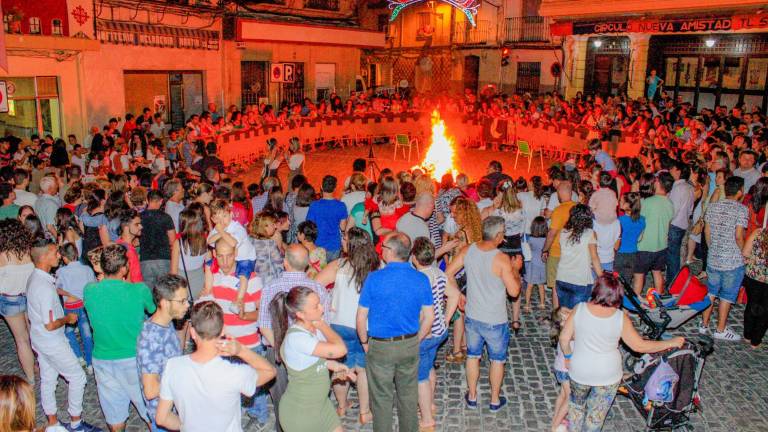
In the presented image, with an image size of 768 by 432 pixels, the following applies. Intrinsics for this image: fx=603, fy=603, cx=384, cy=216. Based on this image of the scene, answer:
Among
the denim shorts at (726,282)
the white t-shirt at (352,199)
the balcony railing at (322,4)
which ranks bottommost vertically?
the denim shorts at (726,282)

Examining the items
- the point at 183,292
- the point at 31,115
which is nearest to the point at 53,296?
the point at 183,292

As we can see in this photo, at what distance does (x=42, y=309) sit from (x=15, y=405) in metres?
2.33

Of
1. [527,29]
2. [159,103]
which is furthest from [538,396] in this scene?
[527,29]

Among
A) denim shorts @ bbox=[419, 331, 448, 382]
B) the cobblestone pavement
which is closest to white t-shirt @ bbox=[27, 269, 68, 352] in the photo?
the cobblestone pavement

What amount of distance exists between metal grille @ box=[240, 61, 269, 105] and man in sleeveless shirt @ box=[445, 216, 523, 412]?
1973cm

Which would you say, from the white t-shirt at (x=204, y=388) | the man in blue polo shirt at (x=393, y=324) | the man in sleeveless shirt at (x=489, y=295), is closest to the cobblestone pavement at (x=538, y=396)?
the man in sleeveless shirt at (x=489, y=295)

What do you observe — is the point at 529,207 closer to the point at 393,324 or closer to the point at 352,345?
the point at 352,345

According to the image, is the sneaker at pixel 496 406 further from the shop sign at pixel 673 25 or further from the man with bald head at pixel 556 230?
the shop sign at pixel 673 25

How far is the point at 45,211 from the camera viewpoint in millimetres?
7773

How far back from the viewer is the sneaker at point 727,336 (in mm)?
7469

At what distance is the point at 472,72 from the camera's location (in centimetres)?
3216

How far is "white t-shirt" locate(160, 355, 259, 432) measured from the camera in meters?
3.67

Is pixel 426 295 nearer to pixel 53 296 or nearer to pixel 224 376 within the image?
pixel 224 376

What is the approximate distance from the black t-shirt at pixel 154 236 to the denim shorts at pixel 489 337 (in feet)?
11.3
